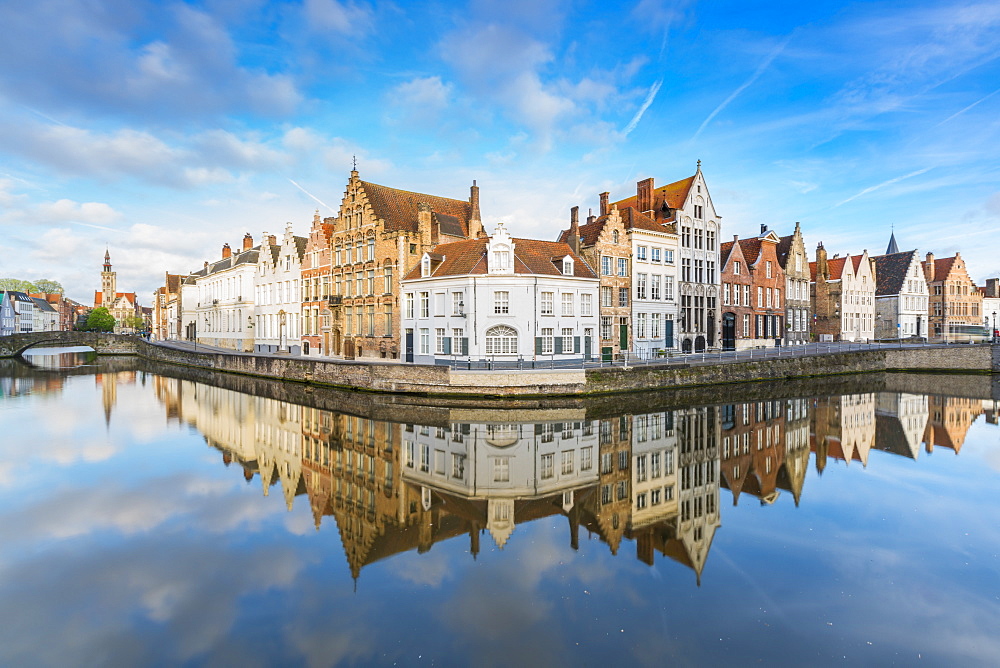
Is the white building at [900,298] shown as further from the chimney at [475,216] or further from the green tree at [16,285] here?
the green tree at [16,285]

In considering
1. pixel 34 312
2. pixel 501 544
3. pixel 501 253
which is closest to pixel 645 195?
pixel 501 253

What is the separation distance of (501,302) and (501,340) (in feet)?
6.93

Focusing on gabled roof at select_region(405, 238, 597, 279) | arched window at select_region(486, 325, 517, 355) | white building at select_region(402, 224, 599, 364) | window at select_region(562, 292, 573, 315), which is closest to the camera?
white building at select_region(402, 224, 599, 364)

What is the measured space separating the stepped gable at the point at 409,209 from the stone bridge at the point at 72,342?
140 feet

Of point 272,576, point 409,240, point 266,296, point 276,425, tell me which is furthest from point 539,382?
point 266,296

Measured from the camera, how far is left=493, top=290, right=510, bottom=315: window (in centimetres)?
2975

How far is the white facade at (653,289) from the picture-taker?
37.8m

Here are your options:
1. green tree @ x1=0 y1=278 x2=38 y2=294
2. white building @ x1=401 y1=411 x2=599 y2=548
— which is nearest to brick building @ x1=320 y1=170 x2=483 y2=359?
white building @ x1=401 y1=411 x2=599 y2=548

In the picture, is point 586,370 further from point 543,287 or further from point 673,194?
point 673,194

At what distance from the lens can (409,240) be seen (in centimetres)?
3562

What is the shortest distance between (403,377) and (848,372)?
31.8 metres

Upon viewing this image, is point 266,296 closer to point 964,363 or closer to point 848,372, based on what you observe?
point 848,372

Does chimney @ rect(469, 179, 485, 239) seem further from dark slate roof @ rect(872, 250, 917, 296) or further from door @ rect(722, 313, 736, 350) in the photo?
dark slate roof @ rect(872, 250, 917, 296)

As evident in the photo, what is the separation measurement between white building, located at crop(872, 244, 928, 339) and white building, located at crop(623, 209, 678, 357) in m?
34.9
